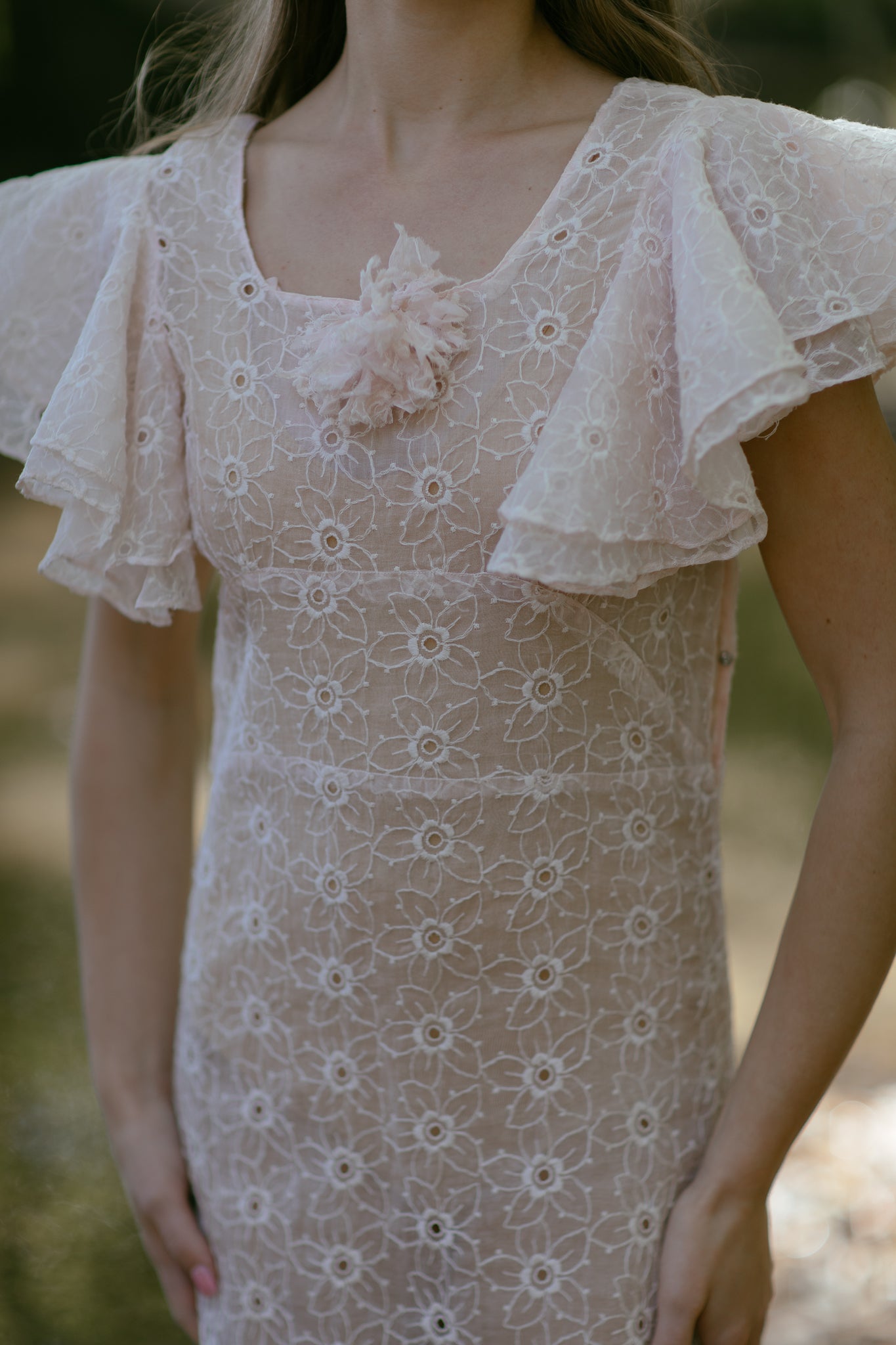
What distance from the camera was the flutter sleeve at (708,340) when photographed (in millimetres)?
772

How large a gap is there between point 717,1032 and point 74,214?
87cm

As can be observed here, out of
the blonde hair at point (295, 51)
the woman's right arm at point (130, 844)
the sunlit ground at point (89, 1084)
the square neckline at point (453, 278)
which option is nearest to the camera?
the square neckline at point (453, 278)

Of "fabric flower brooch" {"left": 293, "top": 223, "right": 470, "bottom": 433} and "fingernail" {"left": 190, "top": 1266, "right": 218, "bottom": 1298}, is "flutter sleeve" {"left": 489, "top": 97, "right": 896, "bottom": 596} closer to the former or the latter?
"fabric flower brooch" {"left": 293, "top": 223, "right": 470, "bottom": 433}

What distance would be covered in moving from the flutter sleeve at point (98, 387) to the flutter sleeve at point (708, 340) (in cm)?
31

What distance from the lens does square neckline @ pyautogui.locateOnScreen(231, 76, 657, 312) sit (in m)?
0.88

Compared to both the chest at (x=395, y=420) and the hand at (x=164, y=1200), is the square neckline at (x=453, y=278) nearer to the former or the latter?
the chest at (x=395, y=420)

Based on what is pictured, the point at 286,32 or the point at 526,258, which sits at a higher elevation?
the point at 286,32

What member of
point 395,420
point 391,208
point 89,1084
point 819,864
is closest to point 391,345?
point 395,420

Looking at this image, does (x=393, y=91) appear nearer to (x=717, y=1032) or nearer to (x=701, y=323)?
(x=701, y=323)

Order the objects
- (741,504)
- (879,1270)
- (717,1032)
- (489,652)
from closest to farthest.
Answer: (741,504) → (489,652) → (717,1032) → (879,1270)

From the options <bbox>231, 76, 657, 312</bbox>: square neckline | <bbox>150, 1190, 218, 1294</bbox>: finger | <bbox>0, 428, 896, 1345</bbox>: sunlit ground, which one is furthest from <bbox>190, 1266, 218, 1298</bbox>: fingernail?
<bbox>0, 428, 896, 1345</bbox>: sunlit ground

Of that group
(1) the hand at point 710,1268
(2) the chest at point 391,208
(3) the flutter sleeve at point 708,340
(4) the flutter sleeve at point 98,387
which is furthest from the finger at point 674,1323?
(2) the chest at point 391,208

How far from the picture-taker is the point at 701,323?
31.0 inches

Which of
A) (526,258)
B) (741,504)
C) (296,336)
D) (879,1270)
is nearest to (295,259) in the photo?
(296,336)
